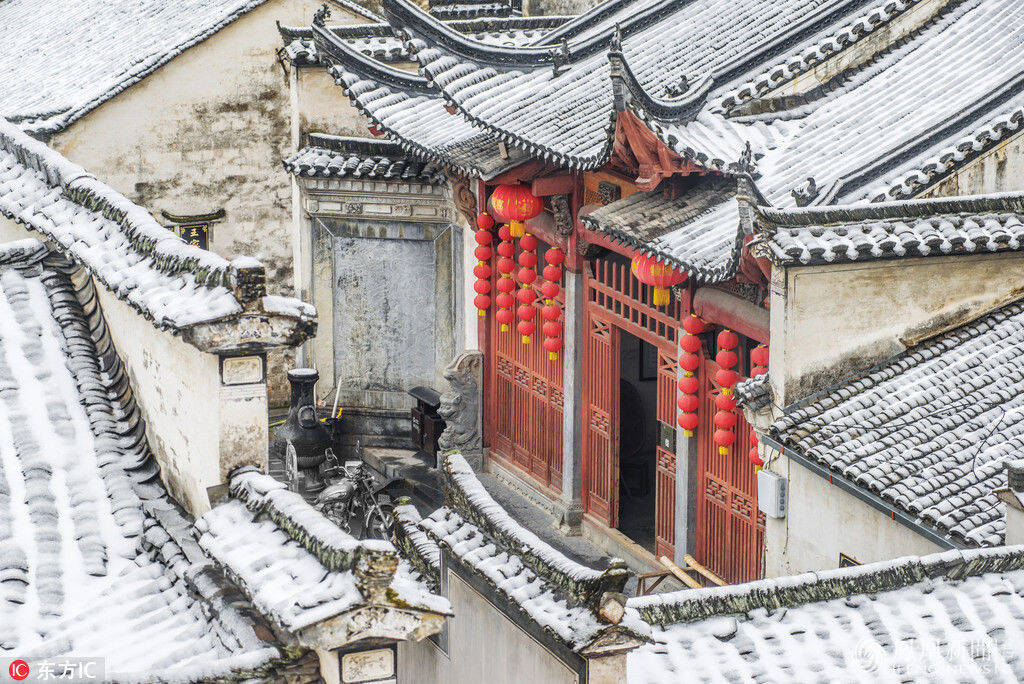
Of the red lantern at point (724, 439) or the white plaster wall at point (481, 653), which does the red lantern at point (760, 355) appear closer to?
the red lantern at point (724, 439)

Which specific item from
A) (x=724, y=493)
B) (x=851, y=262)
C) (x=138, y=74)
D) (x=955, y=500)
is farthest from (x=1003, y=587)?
(x=138, y=74)

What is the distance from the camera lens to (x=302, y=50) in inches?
872

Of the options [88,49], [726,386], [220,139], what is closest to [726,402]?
[726,386]

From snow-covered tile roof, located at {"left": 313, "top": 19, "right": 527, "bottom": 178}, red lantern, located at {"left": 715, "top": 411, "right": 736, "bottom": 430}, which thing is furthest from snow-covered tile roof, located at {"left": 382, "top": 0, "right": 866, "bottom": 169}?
red lantern, located at {"left": 715, "top": 411, "right": 736, "bottom": 430}

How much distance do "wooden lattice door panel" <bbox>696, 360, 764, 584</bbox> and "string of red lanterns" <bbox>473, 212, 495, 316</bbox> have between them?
5242 mm

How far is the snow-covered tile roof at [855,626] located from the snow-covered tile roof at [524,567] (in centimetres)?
87

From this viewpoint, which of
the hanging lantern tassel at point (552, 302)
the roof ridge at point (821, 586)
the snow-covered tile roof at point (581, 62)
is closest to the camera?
the roof ridge at point (821, 586)

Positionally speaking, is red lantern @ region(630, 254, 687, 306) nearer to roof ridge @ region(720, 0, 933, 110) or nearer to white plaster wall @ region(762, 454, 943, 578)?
roof ridge @ region(720, 0, 933, 110)

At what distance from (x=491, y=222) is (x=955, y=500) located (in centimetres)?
947

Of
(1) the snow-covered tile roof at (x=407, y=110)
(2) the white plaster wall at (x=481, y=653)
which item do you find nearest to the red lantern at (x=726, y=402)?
(1) the snow-covered tile roof at (x=407, y=110)

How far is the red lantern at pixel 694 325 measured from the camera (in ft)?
50.3

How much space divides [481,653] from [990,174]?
23.6 feet

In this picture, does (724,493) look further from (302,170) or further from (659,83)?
(302,170)

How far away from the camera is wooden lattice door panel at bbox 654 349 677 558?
16344 millimetres
